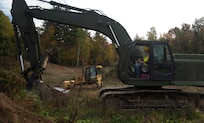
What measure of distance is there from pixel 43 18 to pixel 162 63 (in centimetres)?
497

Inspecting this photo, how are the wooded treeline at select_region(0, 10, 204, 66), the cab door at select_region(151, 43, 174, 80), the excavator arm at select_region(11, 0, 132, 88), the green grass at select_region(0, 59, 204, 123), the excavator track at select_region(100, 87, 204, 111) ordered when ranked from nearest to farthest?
1. the green grass at select_region(0, 59, 204, 123)
2. the cab door at select_region(151, 43, 174, 80)
3. the excavator track at select_region(100, 87, 204, 111)
4. the excavator arm at select_region(11, 0, 132, 88)
5. the wooded treeline at select_region(0, 10, 204, 66)

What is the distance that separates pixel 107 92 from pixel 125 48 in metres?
1.68

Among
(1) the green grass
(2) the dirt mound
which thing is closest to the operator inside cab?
(1) the green grass

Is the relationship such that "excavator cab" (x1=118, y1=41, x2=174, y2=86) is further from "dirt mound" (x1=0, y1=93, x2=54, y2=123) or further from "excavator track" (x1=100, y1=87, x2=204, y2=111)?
"dirt mound" (x1=0, y1=93, x2=54, y2=123)

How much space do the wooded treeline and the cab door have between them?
35.7 metres

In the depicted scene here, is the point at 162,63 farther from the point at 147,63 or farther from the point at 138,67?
the point at 138,67

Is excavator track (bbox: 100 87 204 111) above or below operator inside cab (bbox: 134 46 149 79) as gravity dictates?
below

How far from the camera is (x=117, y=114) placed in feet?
32.7

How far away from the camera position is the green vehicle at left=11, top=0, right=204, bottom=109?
36.8 ft

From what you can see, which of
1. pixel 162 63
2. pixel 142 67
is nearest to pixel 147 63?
pixel 142 67

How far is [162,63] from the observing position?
11.2 m

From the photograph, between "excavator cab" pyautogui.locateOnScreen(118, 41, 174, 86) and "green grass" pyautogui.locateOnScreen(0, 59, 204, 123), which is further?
"excavator cab" pyautogui.locateOnScreen(118, 41, 174, 86)

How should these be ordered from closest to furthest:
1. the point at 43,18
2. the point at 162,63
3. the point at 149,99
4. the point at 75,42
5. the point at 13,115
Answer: the point at 13,115
the point at 162,63
the point at 149,99
the point at 43,18
the point at 75,42

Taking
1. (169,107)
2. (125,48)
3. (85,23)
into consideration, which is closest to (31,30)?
(85,23)
